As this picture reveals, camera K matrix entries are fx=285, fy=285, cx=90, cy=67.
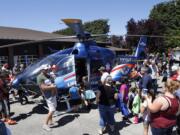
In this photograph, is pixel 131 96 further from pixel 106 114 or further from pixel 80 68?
pixel 80 68

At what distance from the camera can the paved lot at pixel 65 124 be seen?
7461 millimetres

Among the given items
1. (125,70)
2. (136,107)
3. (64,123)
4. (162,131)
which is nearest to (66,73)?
(64,123)

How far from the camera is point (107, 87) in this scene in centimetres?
677

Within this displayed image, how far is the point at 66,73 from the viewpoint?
9703mm

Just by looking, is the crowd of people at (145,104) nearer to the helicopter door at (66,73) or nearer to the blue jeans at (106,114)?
the blue jeans at (106,114)

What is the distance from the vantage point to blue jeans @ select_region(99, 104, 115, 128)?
22.4 ft

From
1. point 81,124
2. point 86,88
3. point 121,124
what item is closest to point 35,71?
point 86,88

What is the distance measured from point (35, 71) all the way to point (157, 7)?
4904 cm

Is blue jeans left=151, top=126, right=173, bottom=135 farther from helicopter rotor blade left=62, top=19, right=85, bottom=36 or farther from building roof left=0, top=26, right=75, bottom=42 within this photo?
building roof left=0, top=26, right=75, bottom=42

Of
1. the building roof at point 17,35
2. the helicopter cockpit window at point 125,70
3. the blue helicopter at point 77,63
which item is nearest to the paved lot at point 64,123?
the blue helicopter at point 77,63

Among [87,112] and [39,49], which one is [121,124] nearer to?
[87,112]

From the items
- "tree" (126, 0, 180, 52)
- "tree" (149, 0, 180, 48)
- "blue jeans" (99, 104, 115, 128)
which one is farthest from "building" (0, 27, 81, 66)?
"tree" (149, 0, 180, 48)

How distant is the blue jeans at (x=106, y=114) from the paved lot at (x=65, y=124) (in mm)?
387

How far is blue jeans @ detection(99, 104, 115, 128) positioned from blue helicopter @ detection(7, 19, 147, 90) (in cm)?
279
